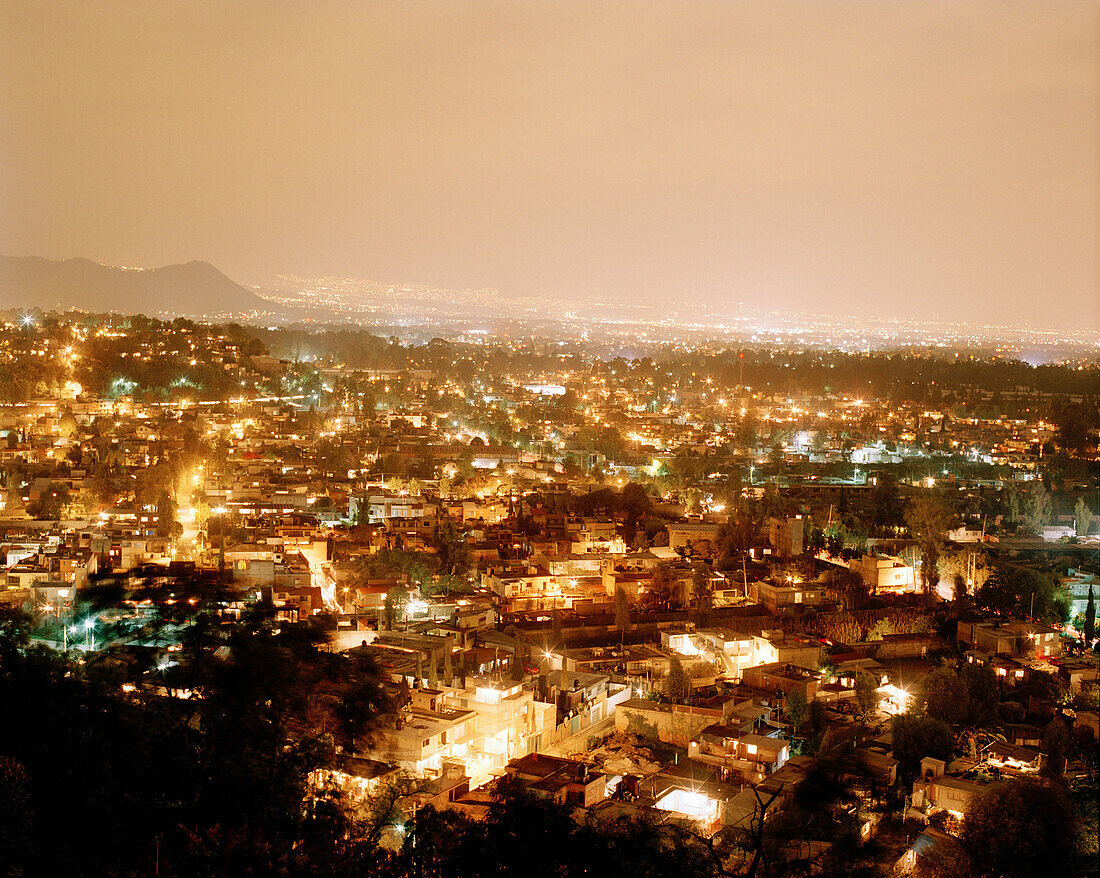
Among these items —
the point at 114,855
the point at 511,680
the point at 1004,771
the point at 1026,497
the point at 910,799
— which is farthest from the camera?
the point at 1026,497

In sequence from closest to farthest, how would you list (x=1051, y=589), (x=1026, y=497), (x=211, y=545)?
(x=1051, y=589) < (x=211, y=545) < (x=1026, y=497)

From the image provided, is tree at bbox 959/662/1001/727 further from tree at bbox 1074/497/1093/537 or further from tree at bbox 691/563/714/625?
tree at bbox 1074/497/1093/537

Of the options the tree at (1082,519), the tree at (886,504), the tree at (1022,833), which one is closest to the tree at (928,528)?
the tree at (886,504)

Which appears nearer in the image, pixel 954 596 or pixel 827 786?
pixel 827 786

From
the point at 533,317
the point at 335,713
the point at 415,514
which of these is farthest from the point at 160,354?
the point at 533,317

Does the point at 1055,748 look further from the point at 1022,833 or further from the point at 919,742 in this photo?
the point at 1022,833

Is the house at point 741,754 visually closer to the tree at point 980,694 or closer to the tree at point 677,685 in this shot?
the tree at point 677,685

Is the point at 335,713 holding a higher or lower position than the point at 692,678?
higher

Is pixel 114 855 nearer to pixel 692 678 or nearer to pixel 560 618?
pixel 692 678
